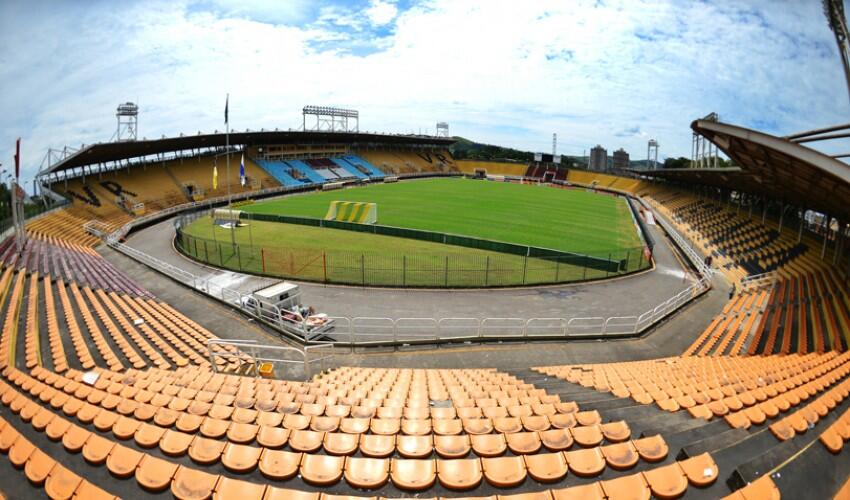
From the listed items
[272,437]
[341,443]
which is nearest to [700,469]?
[341,443]

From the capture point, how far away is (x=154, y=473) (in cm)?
470

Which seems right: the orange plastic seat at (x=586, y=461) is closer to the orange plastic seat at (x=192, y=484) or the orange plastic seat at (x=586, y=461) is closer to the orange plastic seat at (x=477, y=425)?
the orange plastic seat at (x=477, y=425)

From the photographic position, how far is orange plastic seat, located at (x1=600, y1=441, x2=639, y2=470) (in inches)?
184

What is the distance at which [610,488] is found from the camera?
4.19 metres

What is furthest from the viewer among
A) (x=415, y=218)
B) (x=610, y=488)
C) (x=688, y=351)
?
(x=415, y=218)

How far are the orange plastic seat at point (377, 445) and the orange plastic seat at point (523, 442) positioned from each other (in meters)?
1.42

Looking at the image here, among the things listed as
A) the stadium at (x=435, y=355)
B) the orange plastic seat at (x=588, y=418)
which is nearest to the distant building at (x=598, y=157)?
the stadium at (x=435, y=355)

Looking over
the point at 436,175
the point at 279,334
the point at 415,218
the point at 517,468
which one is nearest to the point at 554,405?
the point at 517,468

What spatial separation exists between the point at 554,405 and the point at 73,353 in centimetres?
1212

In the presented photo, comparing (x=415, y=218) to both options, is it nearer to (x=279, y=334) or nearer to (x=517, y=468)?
(x=279, y=334)

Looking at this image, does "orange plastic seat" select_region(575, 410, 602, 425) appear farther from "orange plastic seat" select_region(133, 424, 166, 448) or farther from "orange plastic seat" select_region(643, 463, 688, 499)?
"orange plastic seat" select_region(133, 424, 166, 448)

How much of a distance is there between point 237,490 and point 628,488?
3802 mm

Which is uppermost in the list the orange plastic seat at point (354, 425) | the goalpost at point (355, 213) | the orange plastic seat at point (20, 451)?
the goalpost at point (355, 213)

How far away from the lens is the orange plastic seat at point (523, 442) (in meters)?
5.13
